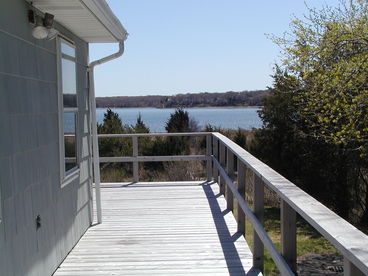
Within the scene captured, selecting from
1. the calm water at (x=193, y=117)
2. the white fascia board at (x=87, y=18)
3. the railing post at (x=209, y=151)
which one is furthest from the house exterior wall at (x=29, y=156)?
the calm water at (x=193, y=117)

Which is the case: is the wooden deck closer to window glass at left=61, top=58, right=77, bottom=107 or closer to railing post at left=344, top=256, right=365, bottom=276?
window glass at left=61, top=58, right=77, bottom=107

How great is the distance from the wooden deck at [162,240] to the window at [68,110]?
0.89 metres

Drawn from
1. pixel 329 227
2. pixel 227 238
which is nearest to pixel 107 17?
pixel 227 238

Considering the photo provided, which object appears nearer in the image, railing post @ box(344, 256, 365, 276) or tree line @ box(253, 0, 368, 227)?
railing post @ box(344, 256, 365, 276)

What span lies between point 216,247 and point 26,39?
276 cm

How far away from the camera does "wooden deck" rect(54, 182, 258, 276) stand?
4.39m

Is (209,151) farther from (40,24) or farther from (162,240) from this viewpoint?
(40,24)

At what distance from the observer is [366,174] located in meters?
13.3

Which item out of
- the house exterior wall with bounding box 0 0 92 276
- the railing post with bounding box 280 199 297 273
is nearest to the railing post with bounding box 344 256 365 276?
the railing post with bounding box 280 199 297 273

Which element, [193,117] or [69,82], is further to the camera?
[193,117]

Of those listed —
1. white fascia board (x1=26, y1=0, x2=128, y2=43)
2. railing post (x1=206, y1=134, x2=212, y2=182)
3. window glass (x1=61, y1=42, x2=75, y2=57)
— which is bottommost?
railing post (x1=206, y1=134, x2=212, y2=182)

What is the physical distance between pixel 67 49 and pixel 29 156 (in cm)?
181

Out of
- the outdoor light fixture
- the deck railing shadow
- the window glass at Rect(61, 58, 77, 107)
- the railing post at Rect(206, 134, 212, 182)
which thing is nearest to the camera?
the outdoor light fixture

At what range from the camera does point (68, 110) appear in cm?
507
